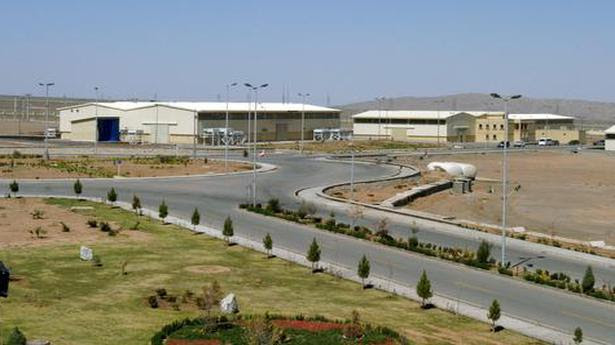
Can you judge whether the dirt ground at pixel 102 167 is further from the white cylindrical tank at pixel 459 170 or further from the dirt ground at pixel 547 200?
the dirt ground at pixel 547 200

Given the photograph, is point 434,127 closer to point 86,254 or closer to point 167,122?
point 167,122

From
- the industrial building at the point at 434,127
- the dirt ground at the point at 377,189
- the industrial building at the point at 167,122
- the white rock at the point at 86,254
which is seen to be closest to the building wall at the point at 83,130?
the industrial building at the point at 167,122

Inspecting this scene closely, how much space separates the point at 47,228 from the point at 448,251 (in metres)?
23.9

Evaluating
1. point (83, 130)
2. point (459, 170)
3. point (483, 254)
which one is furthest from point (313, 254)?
point (83, 130)

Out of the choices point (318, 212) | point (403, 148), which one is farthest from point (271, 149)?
point (318, 212)

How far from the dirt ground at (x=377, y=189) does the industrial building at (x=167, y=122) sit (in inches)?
2393

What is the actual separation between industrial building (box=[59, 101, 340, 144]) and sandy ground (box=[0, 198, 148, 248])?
83176mm

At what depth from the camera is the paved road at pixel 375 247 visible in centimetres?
3306

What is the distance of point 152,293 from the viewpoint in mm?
33688

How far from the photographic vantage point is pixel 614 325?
31.0 metres

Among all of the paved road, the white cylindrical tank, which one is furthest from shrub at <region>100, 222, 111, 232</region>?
the white cylindrical tank

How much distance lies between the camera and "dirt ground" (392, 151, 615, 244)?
6090cm

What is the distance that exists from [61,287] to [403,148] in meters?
125

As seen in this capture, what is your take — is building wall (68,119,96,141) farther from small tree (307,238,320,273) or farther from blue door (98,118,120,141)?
small tree (307,238,320,273)
